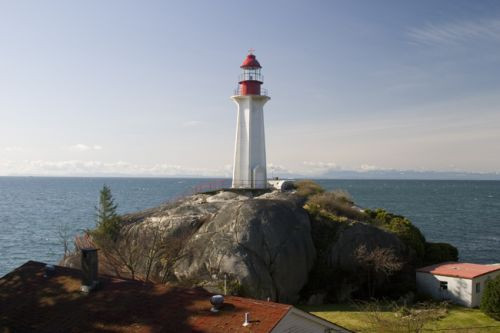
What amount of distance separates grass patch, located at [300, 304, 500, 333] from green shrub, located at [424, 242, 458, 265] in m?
7.46

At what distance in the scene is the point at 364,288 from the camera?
31.0m

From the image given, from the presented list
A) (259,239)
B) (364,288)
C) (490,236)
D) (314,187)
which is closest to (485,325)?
(364,288)

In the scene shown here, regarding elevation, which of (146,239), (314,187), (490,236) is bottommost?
(490,236)

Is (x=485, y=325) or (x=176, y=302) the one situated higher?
(x=176, y=302)

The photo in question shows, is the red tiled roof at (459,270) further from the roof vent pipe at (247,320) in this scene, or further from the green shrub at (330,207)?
the roof vent pipe at (247,320)

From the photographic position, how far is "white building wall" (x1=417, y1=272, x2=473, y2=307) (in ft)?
95.2

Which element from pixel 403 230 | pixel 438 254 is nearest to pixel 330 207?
pixel 403 230

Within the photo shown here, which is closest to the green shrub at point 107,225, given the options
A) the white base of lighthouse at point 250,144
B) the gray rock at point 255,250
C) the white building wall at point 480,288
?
the gray rock at point 255,250

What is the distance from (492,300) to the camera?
2595 cm

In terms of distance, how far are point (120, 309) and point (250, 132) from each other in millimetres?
30811

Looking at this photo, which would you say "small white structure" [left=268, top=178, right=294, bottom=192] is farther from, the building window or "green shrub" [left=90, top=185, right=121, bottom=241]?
the building window

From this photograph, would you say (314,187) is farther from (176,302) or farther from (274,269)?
(176,302)

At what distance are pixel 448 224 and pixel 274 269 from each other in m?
54.7

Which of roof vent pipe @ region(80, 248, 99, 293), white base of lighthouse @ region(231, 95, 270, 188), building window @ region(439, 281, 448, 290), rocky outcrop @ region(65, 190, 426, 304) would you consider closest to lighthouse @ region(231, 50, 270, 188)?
white base of lighthouse @ region(231, 95, 270, 188)
